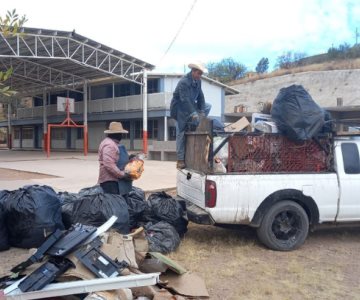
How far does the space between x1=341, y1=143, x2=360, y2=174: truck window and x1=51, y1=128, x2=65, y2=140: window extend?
36.6m

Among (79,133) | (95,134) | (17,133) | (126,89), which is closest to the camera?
(126,89)

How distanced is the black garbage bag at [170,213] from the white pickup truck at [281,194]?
21 centimetres

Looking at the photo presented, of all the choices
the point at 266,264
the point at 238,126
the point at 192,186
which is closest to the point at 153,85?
the point at 238,126

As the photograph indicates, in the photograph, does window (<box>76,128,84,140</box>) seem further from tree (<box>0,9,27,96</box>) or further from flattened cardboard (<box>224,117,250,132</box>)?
tree (<box>0,9,27,96</box>)

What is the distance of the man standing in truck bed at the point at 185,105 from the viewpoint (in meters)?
7.00

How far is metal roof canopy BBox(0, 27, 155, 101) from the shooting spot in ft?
75.0

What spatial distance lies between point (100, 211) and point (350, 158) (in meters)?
3.68

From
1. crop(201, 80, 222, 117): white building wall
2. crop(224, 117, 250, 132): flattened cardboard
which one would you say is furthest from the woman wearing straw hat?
crop(201, 80, 222, 117): white building wall

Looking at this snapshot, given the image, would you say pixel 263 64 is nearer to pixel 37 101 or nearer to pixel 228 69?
pixel 228 69

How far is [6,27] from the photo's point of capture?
117 inches

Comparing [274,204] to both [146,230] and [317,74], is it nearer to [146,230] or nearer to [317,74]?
[146,230]

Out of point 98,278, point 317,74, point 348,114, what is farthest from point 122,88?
point 98,278

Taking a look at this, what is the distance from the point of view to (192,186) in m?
6.39

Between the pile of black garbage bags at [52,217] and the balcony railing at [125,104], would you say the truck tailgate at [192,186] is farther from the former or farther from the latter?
the balcony railing at [125,104]
